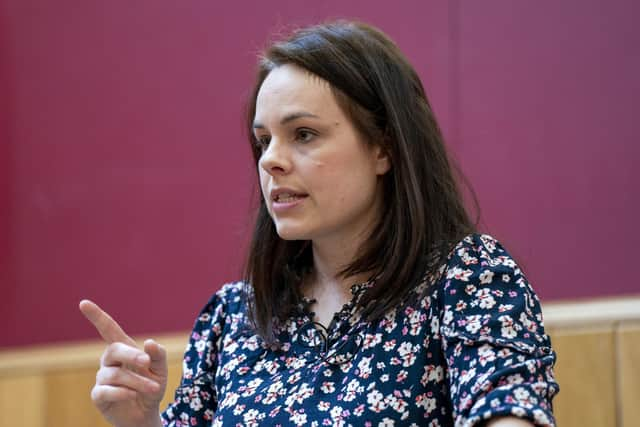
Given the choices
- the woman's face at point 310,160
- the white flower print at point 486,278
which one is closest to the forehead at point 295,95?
the woman's face at point 310,160

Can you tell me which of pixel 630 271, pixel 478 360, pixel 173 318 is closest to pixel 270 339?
pixel 478 360

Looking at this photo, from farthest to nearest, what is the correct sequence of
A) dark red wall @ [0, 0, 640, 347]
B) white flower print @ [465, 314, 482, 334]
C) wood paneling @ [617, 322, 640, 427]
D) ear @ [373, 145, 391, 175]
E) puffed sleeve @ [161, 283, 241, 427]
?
1. dark red wall @ [0, 0, 640, 347]
2. wood paneling @ [617, 322, 640, 427]
3. puffed sleeve @ [161, 283, 241, 427]
4. ear @ [373, 145, 391, 175]
5. white flower print @ [465, 314, 482, 334]

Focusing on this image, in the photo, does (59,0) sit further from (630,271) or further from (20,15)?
(630,271)

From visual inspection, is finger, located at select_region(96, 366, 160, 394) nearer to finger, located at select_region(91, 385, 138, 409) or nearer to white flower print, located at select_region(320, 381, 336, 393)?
finger, located at select_region(91, 385, 138, 409)

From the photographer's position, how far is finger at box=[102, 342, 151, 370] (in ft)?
4.14

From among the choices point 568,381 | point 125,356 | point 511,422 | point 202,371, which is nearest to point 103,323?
point 125,356

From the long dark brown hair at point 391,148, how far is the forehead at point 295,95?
1 centimetres

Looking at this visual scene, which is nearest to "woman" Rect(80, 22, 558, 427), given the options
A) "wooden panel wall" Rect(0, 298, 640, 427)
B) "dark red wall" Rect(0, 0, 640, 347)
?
"wooden panel wall" Rect(0, 298, 640, 427)

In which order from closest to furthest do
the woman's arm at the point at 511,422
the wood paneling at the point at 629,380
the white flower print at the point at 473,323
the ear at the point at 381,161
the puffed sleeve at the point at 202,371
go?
the woman's arm at the point at 511,422
the white flower print at the point at 473,323
the ear at the point at 381,161
the puffed sleeve at the point at 202,371
the wood paneling at the point at 629,380

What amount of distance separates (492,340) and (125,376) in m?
0.56

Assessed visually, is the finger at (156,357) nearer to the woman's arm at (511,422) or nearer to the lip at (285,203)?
the lip at (285,203)

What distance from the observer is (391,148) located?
143cm

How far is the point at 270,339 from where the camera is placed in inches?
57.4

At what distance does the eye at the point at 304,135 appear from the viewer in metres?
1.38
